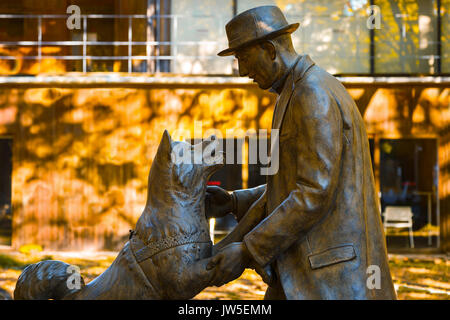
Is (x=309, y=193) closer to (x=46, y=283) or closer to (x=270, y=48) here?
(x=270, y=48)

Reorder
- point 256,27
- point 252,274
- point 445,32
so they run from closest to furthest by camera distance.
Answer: point 256,27
point 252,274
point 445,32

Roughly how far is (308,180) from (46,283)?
1.28 m

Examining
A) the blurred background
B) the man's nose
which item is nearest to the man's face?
the man's nose

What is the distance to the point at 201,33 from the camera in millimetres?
12961

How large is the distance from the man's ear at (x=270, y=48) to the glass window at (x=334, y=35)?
10519 millimetres

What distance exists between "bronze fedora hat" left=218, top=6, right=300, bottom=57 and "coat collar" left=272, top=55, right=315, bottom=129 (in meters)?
0.16

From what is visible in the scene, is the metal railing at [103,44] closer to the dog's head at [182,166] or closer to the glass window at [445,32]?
the glass window at [445,32]

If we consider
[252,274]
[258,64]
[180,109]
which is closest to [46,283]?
[258,64]

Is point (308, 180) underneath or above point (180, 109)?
underneath

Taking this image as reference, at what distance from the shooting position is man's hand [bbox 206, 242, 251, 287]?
2574 millimetres

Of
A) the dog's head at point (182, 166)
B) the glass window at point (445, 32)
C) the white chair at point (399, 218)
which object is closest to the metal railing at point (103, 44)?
the glass window at point (445, 32)

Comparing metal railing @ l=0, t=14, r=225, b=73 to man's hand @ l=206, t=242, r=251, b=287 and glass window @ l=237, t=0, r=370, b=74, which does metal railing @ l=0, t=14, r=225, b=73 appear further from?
man's hand @ l=206, t=242, r=251, b=287
